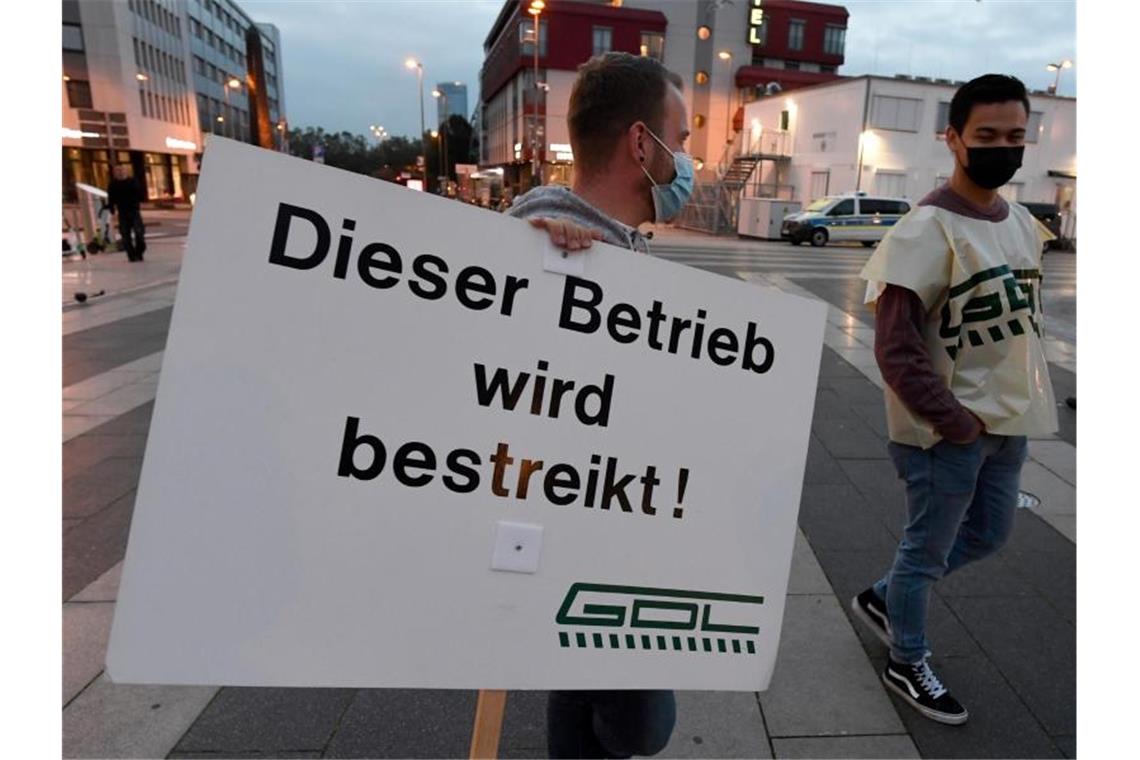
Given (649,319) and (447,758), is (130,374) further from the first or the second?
(649,319)

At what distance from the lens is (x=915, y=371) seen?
78.0 inches

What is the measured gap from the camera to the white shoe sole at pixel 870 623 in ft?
8.41

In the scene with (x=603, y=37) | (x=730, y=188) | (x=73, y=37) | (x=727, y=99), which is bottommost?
(x=730, y=188)

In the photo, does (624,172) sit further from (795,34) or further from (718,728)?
(795,34)

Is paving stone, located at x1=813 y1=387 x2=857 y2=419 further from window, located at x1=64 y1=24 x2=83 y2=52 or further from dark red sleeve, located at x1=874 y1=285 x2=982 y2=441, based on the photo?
window, located at x1=64 y1=24 x2=83 y2=52

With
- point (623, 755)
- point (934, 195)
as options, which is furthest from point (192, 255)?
point (934, 195)

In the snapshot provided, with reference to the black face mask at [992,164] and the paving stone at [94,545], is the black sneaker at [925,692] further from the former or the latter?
the paving stone at [94,545]

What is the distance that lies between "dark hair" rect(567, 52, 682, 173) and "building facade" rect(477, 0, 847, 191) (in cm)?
3468

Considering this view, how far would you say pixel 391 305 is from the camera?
1072 mm

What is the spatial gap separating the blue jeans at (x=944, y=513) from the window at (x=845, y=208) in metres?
22.3

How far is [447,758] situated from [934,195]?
2.25m

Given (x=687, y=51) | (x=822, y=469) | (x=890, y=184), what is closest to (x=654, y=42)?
(x=687, y=51)

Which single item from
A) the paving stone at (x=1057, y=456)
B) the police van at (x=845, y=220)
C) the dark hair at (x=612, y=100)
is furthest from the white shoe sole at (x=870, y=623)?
the police van at (x=845, y=220)

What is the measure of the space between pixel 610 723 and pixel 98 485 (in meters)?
3.51
